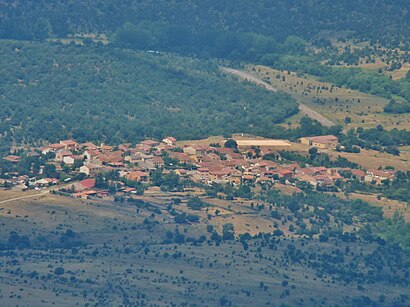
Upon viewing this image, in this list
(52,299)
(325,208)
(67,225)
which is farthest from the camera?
(325,208)

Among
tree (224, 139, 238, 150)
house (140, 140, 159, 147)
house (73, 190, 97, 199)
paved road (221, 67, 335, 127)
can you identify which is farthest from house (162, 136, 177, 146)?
house (73, 190, 97, 199)

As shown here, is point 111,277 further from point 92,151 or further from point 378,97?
point 378,97

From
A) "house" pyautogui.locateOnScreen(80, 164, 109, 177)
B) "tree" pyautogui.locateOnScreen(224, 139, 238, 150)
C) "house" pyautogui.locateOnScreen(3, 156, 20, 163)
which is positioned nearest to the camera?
"house" pyautogui.locateOnScreen(80, 164, 109, 177)

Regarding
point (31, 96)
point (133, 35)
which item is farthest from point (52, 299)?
point (133, 35)

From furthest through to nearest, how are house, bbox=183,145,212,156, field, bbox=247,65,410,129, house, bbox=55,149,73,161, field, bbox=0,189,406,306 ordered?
field, bbox=247,65,410,129 < house, bbox=183,145,212,156 < house, bbox=55,149,73,161 < field, bbox=0,189,406,306

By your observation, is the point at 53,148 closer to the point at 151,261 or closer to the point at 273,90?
the point at 151,261

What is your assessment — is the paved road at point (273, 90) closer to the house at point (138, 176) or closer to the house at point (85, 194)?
the house at point (138, 176)

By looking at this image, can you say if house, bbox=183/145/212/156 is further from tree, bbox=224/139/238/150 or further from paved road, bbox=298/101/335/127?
paved road, bbox=298/101/335/127
